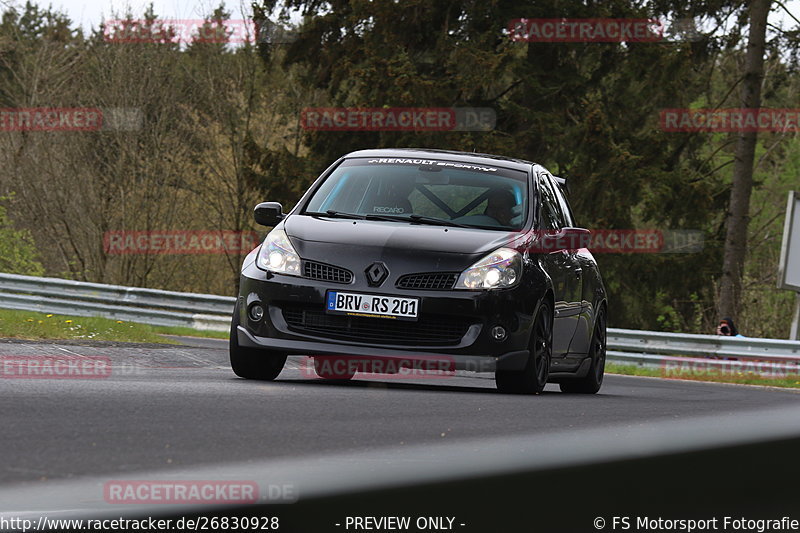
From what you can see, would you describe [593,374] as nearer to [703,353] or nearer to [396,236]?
[396,236]

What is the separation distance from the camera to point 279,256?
889 centimetres

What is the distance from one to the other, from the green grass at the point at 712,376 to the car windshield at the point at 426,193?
34.4 ft

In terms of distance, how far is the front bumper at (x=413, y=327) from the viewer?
8.60 metres

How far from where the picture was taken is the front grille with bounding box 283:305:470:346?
340 inches

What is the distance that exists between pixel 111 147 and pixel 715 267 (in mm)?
15920

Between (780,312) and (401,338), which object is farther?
(780,312)

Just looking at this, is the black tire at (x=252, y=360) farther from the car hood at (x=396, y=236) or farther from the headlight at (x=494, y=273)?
the headlight at (x=494, y=273)

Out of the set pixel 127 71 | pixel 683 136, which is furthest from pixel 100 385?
pixel 127 71

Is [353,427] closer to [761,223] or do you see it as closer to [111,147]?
[111,147]

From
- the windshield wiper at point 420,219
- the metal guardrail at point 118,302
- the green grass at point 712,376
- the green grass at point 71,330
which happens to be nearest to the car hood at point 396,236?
the windshield wiper at point 420,219

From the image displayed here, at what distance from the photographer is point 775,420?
8.87 ft

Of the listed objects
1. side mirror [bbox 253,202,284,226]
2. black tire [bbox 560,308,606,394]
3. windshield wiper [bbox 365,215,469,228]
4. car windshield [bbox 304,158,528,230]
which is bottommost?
black tire [bbox 560,308,606,394]

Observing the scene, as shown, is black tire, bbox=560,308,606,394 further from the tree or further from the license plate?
the tree

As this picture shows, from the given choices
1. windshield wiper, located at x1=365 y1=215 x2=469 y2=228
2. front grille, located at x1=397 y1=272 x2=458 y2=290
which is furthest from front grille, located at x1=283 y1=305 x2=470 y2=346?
windshield wiper, located at x1=365 y1=215 x2=469 y2=228
